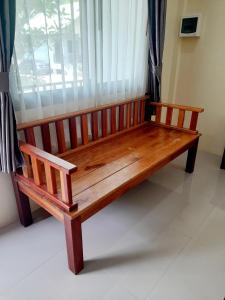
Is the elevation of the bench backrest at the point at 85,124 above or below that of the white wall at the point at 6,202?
above

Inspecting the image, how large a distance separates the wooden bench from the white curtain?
5.5 inches

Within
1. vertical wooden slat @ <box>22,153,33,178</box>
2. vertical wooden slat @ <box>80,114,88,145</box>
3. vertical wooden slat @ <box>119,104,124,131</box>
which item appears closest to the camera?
vertical wooden slat @ <box>22,153,33,178</box>

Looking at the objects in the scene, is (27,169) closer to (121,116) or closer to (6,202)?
(6,202)

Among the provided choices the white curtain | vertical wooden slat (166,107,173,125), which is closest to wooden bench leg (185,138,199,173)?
vertical wooden slat (166,107,173,125)

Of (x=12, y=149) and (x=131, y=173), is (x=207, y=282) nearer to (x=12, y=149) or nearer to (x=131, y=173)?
(x=131, y=173)

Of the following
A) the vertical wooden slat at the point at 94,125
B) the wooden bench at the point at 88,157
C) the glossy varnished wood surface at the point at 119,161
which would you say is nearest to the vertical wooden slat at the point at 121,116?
the wooden bench at the point at 88,157

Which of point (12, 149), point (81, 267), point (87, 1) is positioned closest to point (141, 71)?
point (87, 1)

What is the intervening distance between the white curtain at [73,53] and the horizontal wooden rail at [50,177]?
39 centimetres

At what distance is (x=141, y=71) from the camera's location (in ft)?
7.84

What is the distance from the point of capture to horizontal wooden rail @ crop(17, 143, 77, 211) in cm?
114

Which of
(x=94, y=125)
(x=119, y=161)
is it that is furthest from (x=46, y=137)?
(x=119, y=161)

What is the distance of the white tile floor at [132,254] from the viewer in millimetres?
1271

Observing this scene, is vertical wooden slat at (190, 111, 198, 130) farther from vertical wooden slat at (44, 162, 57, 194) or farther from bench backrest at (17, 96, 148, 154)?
vertical wooden slat at (44, 162, 57, 194)

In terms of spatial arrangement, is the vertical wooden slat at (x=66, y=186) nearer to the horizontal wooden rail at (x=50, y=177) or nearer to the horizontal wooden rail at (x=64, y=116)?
the horizontal wooden rail at (x=50, y=177)
